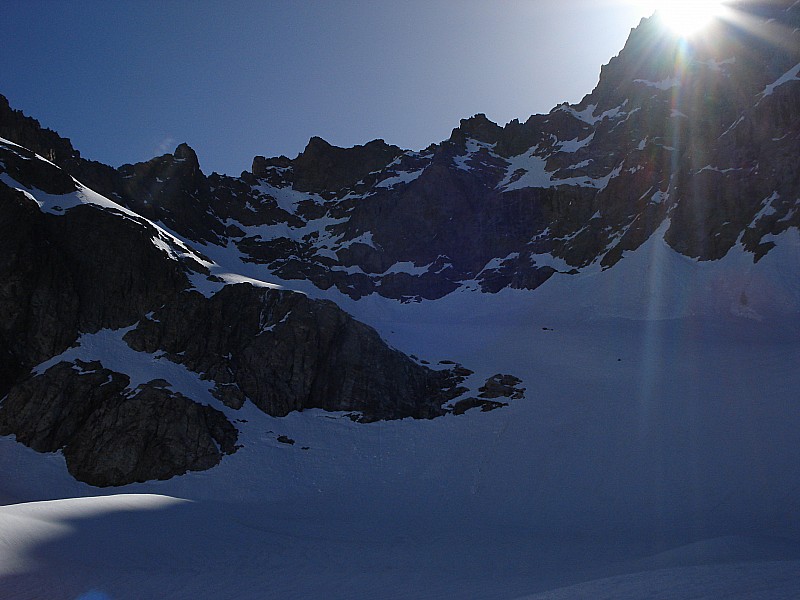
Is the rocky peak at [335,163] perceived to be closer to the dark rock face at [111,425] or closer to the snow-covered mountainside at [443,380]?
the snow-covered mountainside at [443,380]

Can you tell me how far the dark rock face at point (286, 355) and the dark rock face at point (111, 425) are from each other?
380cm

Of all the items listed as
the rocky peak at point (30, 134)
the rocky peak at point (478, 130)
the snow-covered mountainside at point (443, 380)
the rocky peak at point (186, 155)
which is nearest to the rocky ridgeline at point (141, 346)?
the snow-covered mountainside at point (443, 380)

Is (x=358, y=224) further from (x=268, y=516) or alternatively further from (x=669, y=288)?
(x=268, y=516)

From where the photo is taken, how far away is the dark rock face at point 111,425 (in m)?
32.8

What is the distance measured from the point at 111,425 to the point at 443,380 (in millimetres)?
24428

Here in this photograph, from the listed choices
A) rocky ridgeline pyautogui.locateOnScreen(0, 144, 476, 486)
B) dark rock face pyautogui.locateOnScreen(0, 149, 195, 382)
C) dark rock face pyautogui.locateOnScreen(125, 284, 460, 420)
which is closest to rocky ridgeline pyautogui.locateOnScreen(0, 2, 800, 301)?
dark rock face pyautogui.locateOnScreen(125, 284, 460, 420)

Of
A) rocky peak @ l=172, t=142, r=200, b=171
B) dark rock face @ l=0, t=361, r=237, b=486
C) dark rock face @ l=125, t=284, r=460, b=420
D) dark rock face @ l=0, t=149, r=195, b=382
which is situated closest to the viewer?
Answer: dark rock face @ l=0, t=361, r=237, b=486

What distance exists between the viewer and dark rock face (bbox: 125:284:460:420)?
4062 centimetres

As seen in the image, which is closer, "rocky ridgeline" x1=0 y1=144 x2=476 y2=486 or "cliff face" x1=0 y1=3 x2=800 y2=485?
"rocky ridgeline" x1=0 y1=144 x2=476 y2=486

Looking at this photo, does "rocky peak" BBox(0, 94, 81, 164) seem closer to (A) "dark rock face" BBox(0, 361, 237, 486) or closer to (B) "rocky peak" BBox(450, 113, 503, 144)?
(A) "dark rock face" BBox(0, 361, 237, 486)

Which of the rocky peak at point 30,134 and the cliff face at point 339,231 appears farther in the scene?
the rocky peak at point 30,134

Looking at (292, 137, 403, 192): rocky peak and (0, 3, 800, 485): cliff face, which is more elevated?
(292, 137, 403, 192): rocky peak

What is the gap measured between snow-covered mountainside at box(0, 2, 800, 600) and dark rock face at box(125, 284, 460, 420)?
189 millimetres

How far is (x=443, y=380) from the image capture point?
46.3m
